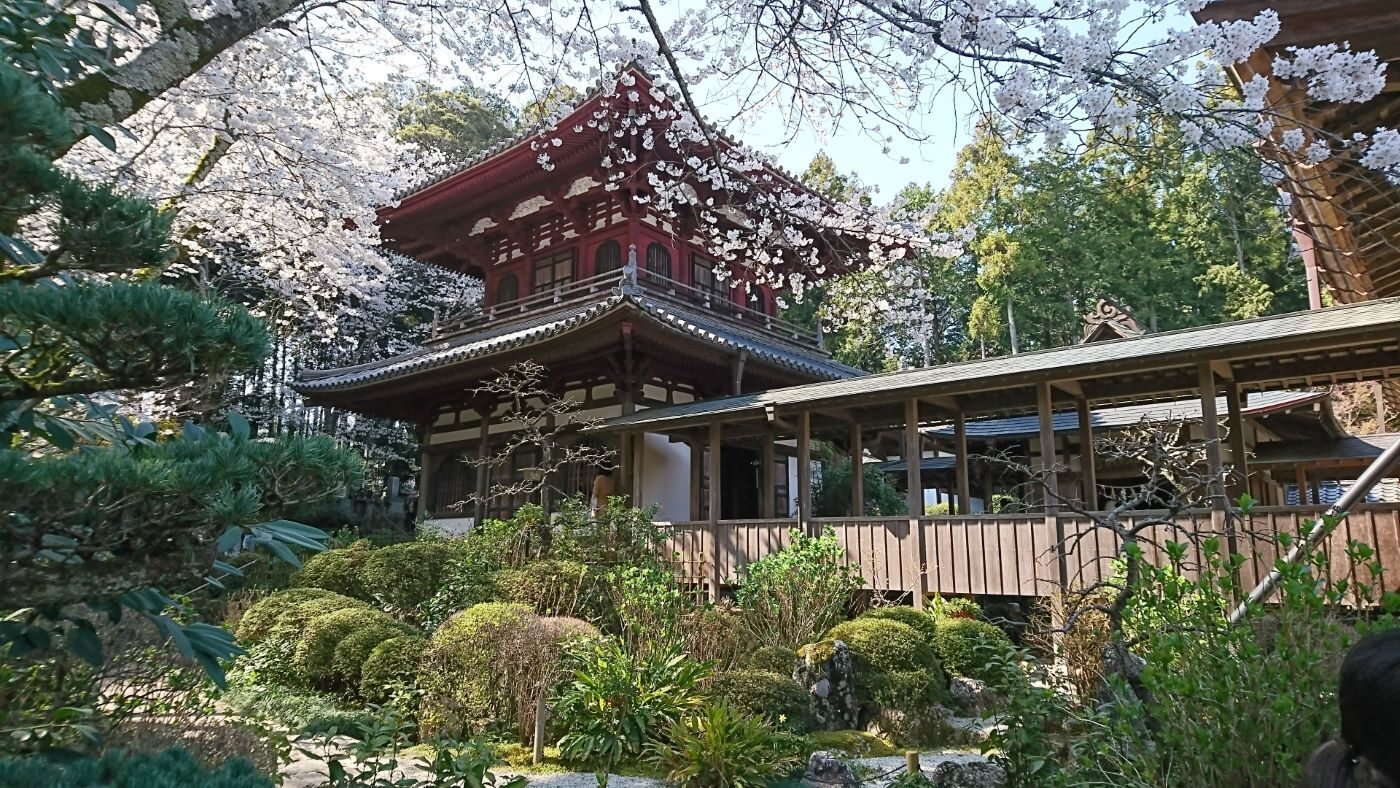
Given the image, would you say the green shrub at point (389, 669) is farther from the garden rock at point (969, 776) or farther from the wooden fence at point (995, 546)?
the wooden fence at point (995, 546)

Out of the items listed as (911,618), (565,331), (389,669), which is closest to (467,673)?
(389,669)

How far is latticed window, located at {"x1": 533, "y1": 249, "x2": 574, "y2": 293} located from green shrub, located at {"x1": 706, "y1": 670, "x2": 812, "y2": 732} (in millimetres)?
9617

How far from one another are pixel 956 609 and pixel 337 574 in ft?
21.9

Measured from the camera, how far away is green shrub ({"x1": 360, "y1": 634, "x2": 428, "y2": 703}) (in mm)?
6223

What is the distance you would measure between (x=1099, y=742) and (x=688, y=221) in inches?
480

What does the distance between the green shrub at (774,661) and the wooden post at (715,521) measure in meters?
3.75

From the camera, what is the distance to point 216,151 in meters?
8.87

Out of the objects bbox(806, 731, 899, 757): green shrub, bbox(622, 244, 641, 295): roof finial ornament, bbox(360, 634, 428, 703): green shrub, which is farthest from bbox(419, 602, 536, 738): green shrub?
bbox(622, 244, 641, 295): roof finial ornament

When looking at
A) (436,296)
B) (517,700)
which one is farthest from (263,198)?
(436,296)

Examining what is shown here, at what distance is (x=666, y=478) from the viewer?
40.0 feet

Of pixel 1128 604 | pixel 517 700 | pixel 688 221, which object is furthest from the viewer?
pixel 688 221

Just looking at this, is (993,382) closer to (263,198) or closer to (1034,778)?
(1034,778)

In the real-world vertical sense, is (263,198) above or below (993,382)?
above

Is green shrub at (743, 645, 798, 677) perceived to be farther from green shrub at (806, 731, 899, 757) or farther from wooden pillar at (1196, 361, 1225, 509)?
wooden pillar at (1196, 361, 1225, 509)
